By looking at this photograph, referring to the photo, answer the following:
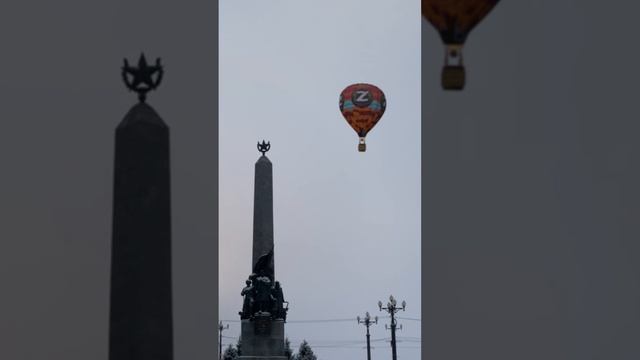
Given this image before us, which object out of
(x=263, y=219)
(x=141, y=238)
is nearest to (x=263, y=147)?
(x=263, y=219)

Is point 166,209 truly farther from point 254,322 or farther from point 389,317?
point 389,317

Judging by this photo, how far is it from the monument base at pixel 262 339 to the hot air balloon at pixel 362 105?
690 cm

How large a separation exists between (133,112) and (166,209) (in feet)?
3.99

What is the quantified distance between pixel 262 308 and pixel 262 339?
3.21 ft

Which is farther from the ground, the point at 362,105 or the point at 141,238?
the point at 362,105

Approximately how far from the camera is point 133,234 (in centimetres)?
1567

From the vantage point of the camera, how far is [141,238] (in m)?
15.7

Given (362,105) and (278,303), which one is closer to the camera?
(362,105)

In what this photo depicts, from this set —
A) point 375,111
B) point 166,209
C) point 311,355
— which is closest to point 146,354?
point 166,209
